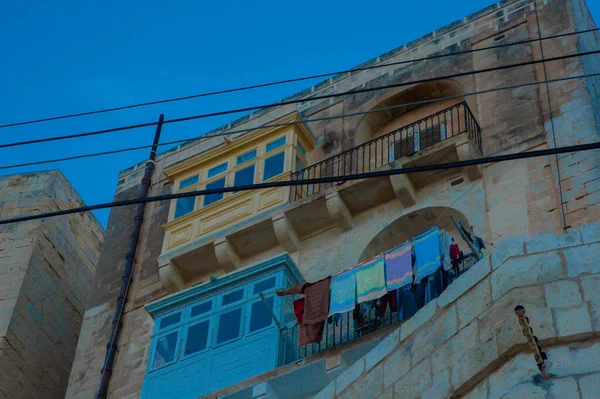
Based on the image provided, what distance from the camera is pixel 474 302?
984 cm

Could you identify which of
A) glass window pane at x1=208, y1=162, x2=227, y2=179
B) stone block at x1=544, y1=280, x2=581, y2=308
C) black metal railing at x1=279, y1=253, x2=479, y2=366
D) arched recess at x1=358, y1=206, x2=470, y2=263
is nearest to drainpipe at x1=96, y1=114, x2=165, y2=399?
glass window pane at x1=208, y1=162, x2=227, y2=179

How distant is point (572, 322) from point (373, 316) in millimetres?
6526

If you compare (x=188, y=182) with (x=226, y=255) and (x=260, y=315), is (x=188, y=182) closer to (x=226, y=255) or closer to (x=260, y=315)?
(x=226, y=255)

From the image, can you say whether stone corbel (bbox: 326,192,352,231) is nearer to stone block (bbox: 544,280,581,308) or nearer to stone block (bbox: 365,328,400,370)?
stone block (bbox: 365,328,400,370)

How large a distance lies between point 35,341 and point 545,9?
11.4 meters

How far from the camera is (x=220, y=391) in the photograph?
50.9 feet

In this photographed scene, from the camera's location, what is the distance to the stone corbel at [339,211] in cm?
1817

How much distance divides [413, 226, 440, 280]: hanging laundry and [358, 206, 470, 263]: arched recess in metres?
2.16

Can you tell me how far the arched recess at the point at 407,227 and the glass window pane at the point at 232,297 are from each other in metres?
2.04

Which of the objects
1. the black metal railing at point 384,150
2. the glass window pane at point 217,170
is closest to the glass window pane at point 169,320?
the black metal railing at point 384,150

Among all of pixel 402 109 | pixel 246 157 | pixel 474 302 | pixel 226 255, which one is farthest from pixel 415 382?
pixel 402 109

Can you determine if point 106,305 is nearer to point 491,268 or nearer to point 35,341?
point 35,341

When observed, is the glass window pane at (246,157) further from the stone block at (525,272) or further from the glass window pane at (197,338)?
the stone block at (525,272)

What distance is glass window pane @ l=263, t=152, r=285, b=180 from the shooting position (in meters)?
19.6
